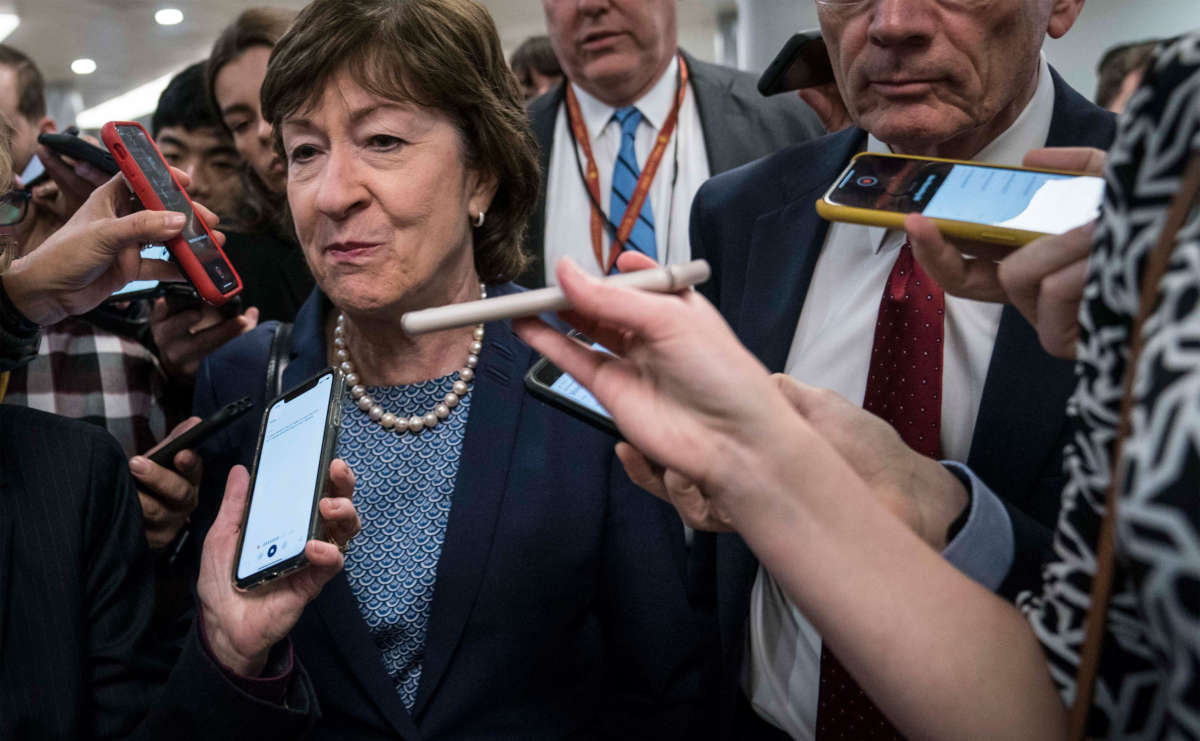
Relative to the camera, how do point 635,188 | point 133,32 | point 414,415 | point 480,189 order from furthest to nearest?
1. point 133,32
2. point 635,188
3. point 480,189
4. point 414,415

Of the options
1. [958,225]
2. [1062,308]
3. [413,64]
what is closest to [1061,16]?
[958,225]

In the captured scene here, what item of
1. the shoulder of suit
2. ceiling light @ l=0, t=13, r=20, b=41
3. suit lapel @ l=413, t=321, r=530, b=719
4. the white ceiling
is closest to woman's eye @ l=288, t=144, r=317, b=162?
suit lapel @ l=413, t=321, r=530, b=719

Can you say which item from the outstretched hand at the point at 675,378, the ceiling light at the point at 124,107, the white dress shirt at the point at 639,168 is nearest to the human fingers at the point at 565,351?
the outstretched hand at the point at 675,378

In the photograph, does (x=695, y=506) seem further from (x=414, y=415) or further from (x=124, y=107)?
(x=124, y=107)

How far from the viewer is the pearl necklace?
1704 mm

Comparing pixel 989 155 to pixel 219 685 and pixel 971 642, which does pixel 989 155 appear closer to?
pixel 971 642

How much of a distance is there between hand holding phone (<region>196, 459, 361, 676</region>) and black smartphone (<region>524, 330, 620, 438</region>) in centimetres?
26

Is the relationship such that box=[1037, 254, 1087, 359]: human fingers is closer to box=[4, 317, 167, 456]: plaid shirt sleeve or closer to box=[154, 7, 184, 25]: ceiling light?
box=[4, 317, 167, 456]: plaid shirt sleeve

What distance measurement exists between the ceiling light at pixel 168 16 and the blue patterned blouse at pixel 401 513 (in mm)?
8673

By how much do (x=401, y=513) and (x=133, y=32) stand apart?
9.62 m

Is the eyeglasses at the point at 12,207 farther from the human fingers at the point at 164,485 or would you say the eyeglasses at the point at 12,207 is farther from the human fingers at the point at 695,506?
the human fingers at the point at 695,506

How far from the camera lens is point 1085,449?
74cm

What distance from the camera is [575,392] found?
1.31 metres

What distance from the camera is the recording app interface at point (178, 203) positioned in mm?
1612
